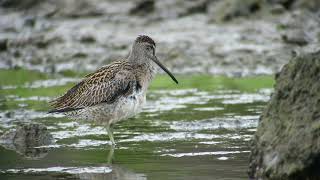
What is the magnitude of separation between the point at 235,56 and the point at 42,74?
4.69 m

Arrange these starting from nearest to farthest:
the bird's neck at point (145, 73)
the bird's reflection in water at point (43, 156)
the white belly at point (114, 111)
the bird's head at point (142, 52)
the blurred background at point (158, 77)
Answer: the bird's reflection in water at point (43, 156) → the blurred background at point (158, 77) → the white belly at point (114, 111) → the bird's neck at point (145, 73) → the bird's head at point (142, 52)

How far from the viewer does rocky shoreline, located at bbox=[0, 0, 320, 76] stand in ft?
70.3

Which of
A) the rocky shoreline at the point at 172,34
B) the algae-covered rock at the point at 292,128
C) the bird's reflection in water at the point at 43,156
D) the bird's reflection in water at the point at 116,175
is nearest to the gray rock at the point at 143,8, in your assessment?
the rocky shoreline at the point at 172,34

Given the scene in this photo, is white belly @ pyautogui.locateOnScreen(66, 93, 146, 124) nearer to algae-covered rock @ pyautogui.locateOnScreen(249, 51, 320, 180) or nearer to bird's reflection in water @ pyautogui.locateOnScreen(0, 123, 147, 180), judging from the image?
bird's reflection in water @ pyautogui.locateOnScreen(0, 123, 147, 180)

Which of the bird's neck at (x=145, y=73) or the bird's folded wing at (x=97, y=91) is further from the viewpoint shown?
the bird's neck at (x=145, y=73)

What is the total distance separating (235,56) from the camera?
21.3 m

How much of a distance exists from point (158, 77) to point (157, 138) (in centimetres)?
885

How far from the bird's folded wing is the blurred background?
1.59 feet

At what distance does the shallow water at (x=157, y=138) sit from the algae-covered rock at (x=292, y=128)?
59 centimetres

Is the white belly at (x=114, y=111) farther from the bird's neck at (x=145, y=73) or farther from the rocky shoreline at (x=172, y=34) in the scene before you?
the rocky shoreline at (x=172, y=34)

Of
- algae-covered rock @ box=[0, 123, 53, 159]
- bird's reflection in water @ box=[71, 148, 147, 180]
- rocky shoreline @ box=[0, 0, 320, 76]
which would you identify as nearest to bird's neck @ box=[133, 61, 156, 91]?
algae-covered rock @ box=[0, 123, 53, 159]

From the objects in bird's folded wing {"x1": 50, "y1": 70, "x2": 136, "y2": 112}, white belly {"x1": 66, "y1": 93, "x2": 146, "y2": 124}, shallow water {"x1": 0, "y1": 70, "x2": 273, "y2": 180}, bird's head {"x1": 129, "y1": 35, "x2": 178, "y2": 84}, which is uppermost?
bird's head {"x1": 129, "y1": 35, "x2": 178, "y2": 84}

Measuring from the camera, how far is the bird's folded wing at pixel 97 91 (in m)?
12.1

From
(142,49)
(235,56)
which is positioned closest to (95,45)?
(235,56)
